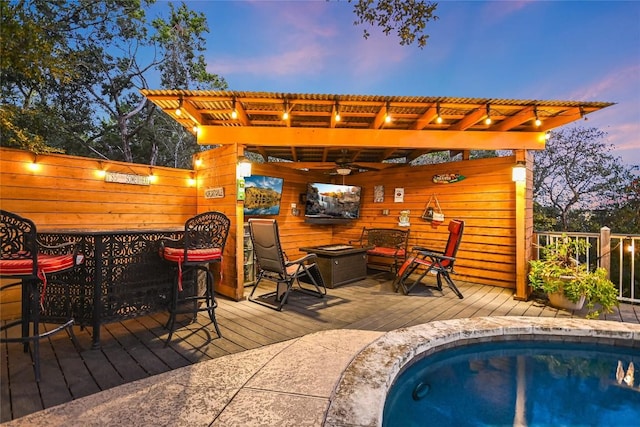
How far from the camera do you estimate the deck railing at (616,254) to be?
4.21 metres

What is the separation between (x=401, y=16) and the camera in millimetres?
2756

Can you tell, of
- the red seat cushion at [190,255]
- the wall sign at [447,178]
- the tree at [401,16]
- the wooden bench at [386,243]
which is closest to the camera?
the tree at [401,16]

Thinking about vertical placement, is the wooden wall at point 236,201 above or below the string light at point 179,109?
below

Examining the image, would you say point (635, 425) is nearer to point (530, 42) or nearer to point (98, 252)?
point (98, 252)

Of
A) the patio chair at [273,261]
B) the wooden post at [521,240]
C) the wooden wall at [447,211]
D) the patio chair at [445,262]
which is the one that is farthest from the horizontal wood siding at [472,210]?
the patio chair at [273,261]

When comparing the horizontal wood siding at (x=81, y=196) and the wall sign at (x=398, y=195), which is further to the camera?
the wall sign at (x=398, y=195)

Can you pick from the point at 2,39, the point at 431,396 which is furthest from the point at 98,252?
the point at 431,396

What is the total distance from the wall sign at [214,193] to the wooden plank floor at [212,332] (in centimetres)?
163

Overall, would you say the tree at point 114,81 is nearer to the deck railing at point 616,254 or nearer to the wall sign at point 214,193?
the wall sign at point 214,193

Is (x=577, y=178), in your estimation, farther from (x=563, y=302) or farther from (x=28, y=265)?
(x=28, y=265)

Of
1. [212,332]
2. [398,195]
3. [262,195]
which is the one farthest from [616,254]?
[212,332]

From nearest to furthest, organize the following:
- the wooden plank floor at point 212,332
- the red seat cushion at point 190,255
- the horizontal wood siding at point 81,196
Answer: the wooden plank floor at point 212,332 → the red seat cushion at point 190,255 → the horizontal wood siding at point 81,196

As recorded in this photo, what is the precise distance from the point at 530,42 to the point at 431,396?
1492 centimetres

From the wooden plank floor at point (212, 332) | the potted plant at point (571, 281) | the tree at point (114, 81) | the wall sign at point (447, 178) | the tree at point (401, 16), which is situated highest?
the tree at point (114, 81)
